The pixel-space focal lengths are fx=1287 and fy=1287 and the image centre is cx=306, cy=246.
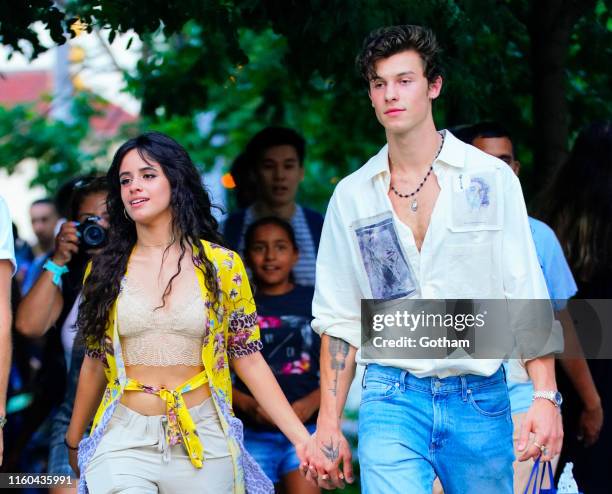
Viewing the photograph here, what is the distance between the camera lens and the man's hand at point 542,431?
480 cm

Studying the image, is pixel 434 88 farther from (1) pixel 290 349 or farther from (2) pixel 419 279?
(1) pixel 290 349

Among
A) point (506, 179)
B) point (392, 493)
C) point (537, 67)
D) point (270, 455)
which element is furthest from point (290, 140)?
point (392, 493)

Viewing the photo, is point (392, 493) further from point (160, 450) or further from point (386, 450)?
point (160, 450)

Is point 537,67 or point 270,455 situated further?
point 537,67

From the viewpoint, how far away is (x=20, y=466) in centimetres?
730

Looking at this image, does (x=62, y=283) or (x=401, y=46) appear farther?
(x=62, y=283)

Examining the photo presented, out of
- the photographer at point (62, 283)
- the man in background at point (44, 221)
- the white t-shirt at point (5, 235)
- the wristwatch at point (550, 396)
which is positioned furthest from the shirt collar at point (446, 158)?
the man in background at point (44, 221)

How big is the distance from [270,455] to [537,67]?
11.2ft

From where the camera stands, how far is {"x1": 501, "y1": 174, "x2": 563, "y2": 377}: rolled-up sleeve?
16.3 ft

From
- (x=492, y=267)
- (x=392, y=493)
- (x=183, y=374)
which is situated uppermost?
(x=492, y=267)

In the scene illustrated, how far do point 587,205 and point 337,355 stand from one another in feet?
7.68

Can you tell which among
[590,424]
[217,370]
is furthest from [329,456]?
[590,424]

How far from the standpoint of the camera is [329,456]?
5.10 meters

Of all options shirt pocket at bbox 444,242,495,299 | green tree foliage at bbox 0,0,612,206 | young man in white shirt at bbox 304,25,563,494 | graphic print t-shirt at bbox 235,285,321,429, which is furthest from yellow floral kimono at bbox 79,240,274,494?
green tree foliage at bbox 0,0,612,206
